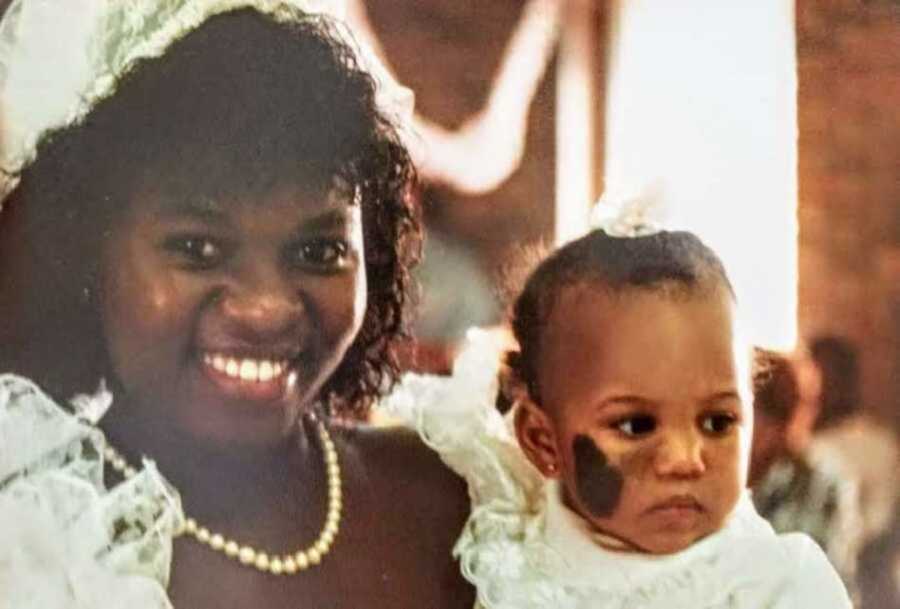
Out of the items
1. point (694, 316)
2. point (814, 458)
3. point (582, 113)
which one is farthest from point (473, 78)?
point (814, 458)

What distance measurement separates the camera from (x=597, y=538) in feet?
2.55

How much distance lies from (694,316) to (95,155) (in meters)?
0.34

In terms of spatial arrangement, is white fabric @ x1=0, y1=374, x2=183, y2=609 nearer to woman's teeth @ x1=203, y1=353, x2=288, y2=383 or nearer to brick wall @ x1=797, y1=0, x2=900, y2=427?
woman's teeth @ x1=203, y1=353, x2=288, y2=383

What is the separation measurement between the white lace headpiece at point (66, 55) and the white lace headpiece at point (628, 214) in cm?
24

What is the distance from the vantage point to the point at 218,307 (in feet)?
2.42

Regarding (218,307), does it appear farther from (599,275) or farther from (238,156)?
(599,275)

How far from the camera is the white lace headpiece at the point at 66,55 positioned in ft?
2.43

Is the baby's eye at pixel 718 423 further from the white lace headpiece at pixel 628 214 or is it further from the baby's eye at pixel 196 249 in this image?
the baby's eye at pixel 196 249

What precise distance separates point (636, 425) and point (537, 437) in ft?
0.19

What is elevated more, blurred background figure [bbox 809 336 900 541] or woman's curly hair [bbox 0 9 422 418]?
woman's curly hair [bbox 0 9 422 418]

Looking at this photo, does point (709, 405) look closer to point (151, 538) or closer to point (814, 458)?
point (814, 458)

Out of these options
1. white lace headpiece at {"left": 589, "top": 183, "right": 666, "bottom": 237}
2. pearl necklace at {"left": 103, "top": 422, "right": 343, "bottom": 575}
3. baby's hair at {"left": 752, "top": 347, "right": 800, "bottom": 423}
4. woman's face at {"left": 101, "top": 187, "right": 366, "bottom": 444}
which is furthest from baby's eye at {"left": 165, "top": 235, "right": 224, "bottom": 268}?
baby's hair at {"left": 752, "top": 347, "right": 800, "bottom": 423}

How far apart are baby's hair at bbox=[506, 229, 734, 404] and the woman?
83mm

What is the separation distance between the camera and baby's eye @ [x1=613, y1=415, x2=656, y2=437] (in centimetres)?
77
